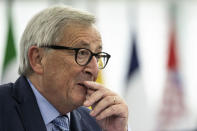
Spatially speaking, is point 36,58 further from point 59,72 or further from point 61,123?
point 61,123

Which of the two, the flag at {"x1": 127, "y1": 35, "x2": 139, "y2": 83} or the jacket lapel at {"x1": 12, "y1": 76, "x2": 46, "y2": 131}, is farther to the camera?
the flag at {"x1": 127, "y1": 35, "x2": 139, "y2": 83}

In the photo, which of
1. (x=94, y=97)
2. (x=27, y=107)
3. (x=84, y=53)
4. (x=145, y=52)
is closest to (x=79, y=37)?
(x=84, y=53)

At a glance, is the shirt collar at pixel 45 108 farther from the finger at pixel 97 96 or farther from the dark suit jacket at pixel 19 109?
the finger at pixel 97 96

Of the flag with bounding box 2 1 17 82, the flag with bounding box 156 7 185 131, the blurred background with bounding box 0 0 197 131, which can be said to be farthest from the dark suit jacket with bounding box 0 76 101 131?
the flag with bounding box 156 7 185 131

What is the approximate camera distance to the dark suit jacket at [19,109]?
1.84m

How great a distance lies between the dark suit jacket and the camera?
184 centimetres

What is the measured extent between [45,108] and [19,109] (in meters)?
0.16

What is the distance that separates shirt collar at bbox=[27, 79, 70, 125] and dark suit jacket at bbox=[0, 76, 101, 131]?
50 mm

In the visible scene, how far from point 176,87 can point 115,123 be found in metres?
5.79

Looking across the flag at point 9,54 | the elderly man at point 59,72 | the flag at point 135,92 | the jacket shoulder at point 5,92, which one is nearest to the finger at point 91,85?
the elderly man at point 59,72

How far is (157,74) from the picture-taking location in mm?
8328

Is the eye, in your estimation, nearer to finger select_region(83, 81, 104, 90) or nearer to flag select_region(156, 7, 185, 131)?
finger select_region(83, 81, 104, 90)

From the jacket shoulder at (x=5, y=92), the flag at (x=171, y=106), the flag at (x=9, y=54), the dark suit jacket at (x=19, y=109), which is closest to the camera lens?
the dark suit jacket at (x=19, y=109)

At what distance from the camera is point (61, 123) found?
6.82ft
